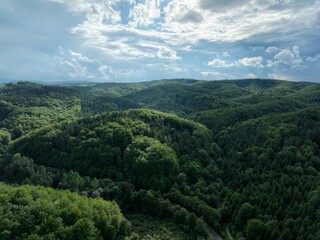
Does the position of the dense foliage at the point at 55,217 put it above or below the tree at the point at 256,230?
above

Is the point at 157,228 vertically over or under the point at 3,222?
under

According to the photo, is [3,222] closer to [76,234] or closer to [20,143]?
[76,234]

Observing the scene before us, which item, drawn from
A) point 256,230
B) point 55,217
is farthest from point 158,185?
point 55,217

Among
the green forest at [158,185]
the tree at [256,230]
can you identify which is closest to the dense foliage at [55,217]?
the green forest at [158,185]

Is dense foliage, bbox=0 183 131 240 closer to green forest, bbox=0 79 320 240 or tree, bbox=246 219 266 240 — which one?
green forest, bbox=0 79 320 240

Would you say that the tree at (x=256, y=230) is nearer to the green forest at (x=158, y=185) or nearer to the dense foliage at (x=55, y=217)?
the green forest at (x=158, y=185)

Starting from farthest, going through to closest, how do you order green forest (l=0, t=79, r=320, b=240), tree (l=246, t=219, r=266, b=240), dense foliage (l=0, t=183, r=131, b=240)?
→ 1. tree (l=246, t=219, r=266, b=240)
2. green forest (l=0, t=79, r=320, b=240)
3. dense foliage (l=0, t=183, r=131, b=240)

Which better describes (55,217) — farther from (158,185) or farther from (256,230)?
(256,230)

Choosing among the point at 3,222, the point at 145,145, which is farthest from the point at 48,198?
the point at 145,145

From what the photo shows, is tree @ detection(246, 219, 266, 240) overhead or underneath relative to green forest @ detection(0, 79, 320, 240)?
underneath

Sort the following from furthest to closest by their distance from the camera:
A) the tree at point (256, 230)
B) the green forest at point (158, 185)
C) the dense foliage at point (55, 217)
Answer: the tree at point (256, 230)
the green forest at point (158, 185)
the dense foliage at point (55, 217)

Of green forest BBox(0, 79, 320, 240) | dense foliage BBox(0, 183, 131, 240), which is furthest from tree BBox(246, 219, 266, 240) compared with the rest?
dense foliage BBox(0, 183, 131, 240)
